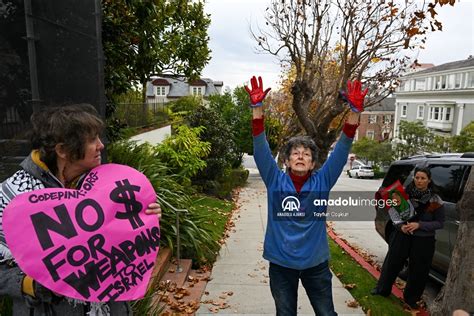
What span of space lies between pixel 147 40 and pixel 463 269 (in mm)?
5362

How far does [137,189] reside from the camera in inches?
69.0

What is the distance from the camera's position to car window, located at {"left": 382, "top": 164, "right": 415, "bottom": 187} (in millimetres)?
5262

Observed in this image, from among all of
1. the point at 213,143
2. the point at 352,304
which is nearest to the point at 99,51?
the point at 352,304

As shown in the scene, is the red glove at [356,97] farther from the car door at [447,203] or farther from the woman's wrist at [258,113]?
the car door at [447,203]

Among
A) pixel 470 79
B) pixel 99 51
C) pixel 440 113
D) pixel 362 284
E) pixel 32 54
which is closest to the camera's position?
pixel 32 54

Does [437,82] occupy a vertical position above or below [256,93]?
above

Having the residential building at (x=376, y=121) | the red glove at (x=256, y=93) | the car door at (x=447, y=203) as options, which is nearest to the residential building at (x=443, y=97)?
the residential building at (x=376, y=121)

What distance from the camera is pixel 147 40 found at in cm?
585

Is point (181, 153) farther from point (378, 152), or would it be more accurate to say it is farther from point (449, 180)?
point (378, 152)

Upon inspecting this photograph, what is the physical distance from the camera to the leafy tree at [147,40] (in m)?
5.11

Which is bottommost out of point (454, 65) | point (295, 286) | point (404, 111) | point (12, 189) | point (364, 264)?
point (364, 264)

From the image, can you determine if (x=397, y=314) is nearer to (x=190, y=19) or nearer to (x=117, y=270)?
(x=117, y=270)

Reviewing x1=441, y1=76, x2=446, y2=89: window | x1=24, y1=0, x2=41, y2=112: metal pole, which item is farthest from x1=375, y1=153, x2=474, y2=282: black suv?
x1=441, y1=76, x2=446, y2=89: window

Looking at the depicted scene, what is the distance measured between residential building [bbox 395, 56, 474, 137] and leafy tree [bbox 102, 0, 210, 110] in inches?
1267
